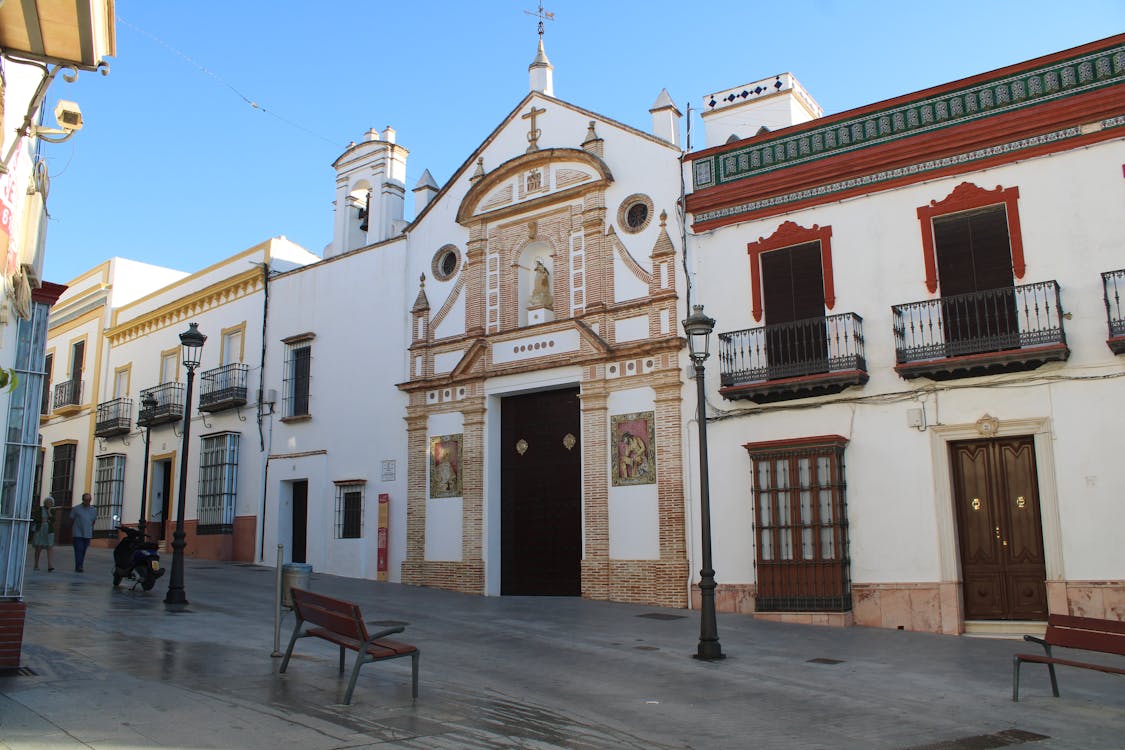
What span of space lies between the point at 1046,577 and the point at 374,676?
30.9 ft

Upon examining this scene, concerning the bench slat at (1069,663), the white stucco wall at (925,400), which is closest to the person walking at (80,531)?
the white stucco wall at (925,400)

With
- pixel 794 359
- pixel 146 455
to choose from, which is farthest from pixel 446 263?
pixel 146 455

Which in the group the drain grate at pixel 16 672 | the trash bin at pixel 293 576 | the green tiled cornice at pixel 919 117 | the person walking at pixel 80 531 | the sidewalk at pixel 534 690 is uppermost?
the green tiled cornice at pixel 919 117

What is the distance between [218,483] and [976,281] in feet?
60.1

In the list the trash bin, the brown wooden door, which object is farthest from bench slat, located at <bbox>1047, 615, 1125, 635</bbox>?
the trash bin

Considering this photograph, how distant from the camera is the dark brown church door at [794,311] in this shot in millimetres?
15555

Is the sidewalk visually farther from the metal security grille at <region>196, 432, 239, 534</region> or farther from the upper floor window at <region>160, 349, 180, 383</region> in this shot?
the upper floor window at <region>160, 349, 180, 383</region>

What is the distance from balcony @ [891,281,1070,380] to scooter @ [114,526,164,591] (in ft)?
40.4

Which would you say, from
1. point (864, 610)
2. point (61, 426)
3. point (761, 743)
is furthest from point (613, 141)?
point (61, 426)

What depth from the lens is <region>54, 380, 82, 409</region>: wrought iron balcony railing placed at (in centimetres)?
3222

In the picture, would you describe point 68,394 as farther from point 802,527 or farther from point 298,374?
point 802,527

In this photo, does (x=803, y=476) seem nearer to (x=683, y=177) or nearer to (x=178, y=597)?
(x=683, y=177)

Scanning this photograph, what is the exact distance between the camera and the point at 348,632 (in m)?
8.11

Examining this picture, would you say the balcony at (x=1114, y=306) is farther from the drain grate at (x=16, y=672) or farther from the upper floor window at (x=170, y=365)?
the upper floor window at (x=170, y=365)
